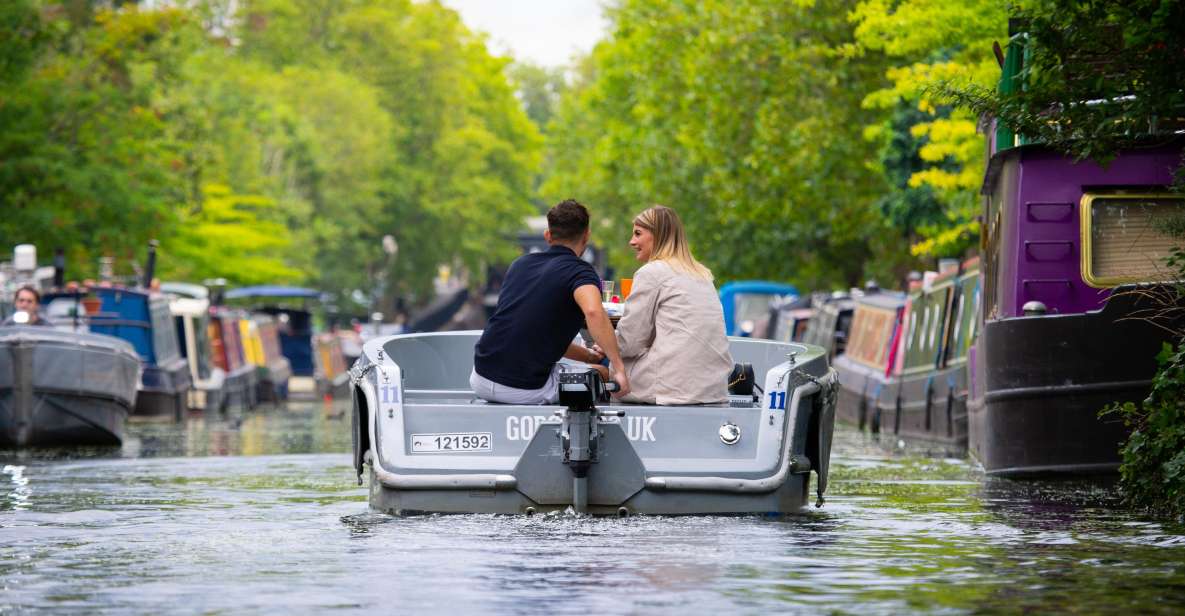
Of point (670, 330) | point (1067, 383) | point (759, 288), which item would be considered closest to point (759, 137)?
point (759, 288)

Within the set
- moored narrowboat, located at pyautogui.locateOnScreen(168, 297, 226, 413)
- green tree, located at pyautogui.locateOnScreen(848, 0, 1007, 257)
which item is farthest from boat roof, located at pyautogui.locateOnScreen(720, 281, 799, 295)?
moored narrowboat, located at pyautogui.locateOnScreen(168, 297, 226, 413)

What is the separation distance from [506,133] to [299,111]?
743 inches

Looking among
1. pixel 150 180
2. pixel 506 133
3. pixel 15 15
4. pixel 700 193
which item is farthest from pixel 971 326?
pixel 506 133

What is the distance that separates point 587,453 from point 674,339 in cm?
124

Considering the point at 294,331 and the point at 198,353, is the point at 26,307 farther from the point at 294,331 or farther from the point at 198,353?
the point at 294,331

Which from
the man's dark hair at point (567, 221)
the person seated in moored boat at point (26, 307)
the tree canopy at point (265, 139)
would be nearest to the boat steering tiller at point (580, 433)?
the man's dark hair at point (567, 221)

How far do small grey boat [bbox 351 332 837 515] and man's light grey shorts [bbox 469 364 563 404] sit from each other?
0.84ft

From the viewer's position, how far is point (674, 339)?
13.2 meters

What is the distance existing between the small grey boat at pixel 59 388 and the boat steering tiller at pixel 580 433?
45.5 ft

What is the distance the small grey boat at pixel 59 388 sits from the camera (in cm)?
2506

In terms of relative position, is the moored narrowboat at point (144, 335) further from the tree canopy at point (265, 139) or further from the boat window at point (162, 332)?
the tree canopy at point (265, 139)

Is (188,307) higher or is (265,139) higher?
(265,139)

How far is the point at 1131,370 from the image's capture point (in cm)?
1662

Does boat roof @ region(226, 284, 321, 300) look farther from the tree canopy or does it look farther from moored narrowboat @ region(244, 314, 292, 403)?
moored narrowboat @ region(244, 314, 292, 403)
